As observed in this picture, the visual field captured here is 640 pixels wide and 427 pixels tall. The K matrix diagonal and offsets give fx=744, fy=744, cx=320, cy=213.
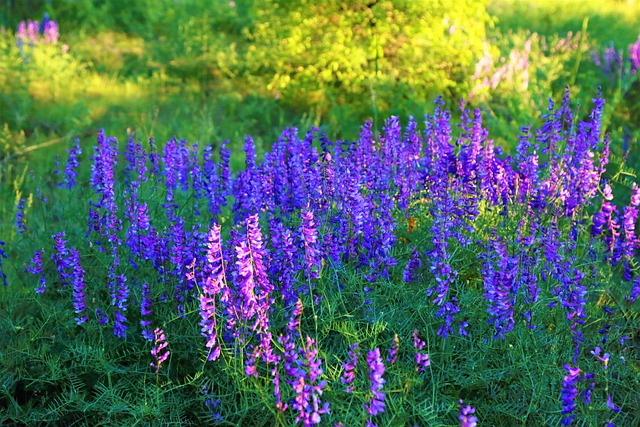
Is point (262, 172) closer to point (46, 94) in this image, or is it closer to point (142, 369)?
point (142, 369)

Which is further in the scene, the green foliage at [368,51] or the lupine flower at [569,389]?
the green foliage at [368,51]

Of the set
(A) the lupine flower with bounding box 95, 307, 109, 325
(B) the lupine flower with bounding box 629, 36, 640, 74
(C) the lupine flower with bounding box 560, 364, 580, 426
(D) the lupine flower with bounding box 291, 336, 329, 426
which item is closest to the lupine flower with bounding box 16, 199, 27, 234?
(A) the lupine flower with bounding box 95, 307, 109, 325

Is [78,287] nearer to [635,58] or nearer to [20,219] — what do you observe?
[20,219]

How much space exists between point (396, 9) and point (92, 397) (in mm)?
4723

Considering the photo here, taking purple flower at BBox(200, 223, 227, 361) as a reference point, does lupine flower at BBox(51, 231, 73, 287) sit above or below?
below

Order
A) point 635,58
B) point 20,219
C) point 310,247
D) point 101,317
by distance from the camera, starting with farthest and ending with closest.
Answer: point 635,58 → point 20,219 → point 101,317 → point 310,247

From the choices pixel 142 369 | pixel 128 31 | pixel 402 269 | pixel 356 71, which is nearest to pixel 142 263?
pixel 142 369

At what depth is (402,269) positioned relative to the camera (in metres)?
3.09

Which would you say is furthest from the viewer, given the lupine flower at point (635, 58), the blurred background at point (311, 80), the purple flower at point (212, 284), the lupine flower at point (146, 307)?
the lupine flower at point (635, 58)

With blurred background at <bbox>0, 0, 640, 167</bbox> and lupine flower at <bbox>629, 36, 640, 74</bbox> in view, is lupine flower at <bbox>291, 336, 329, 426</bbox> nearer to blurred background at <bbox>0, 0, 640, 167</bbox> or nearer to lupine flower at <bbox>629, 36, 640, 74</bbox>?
blurred background at <bbox>0, 0, 640, 167</bbox>

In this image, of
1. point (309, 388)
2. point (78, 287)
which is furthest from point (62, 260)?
point (309, 388)

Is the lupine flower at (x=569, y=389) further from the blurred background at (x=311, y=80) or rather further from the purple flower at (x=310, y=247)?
the blurred background at (x=311, y=80)

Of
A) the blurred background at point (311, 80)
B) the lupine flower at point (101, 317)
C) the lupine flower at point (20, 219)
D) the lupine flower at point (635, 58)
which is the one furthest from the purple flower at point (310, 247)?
the lupine flower at point (635, 58)

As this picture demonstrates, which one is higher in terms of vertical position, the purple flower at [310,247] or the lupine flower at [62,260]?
the purple flower at [310,247]
